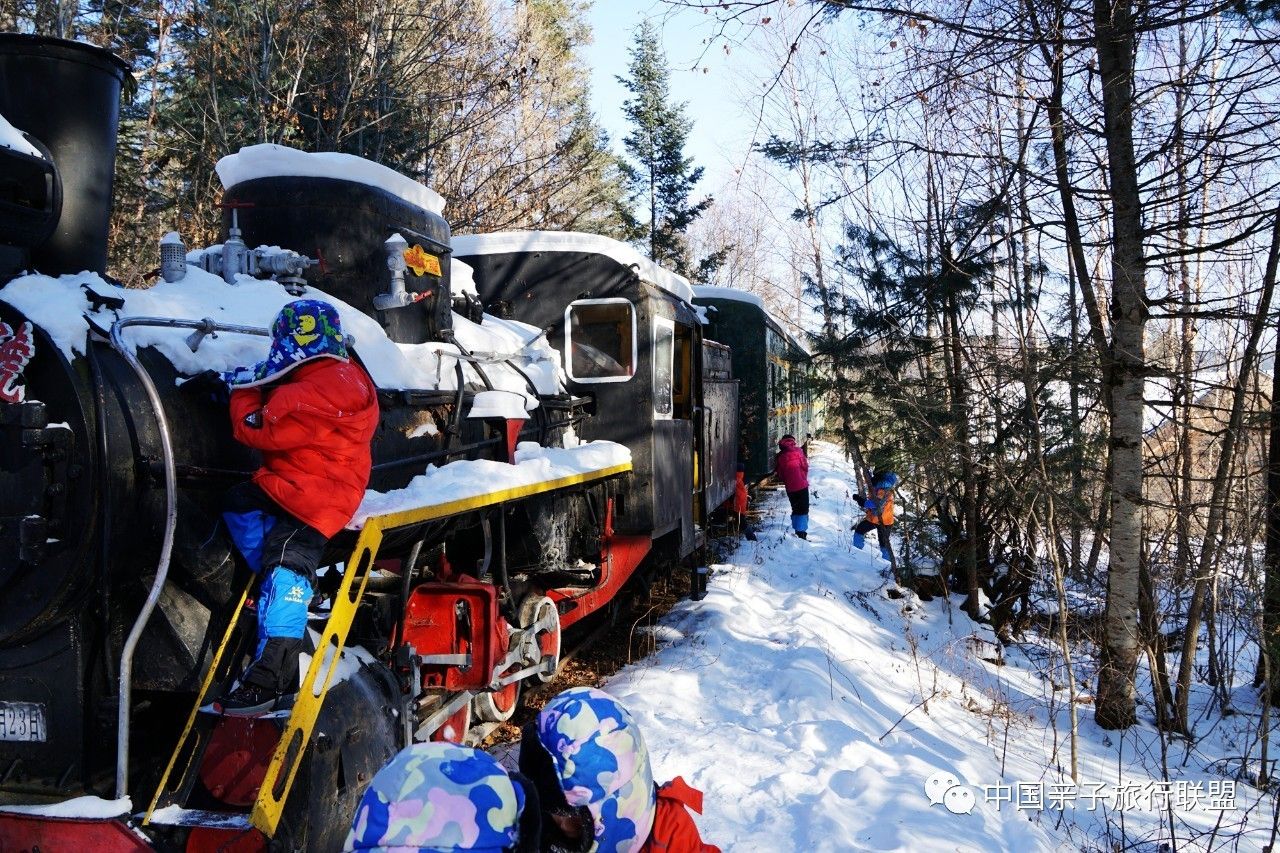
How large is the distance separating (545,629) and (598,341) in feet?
8.20

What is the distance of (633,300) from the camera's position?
22.9 ft

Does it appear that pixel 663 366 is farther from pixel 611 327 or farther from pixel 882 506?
pixel 882 506

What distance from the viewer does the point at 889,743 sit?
17.7ft

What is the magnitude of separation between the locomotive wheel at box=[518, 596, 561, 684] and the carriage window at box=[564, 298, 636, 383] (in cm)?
204

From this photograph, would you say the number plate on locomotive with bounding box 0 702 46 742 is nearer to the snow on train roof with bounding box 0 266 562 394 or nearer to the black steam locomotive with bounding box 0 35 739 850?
the black steam locomotive with bounding box 0 35 739 850

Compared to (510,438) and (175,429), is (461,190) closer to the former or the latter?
(510,438)

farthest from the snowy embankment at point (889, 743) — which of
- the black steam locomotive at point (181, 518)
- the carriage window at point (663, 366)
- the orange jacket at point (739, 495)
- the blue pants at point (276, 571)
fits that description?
the orange jacket at point (739, 495)

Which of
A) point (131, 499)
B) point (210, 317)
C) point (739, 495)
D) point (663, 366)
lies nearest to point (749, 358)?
point (739, 495)

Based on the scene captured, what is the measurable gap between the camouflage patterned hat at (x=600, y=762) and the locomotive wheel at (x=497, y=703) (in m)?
3.01

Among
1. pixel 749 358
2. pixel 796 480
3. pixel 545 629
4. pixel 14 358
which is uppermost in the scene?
pixel 749 358

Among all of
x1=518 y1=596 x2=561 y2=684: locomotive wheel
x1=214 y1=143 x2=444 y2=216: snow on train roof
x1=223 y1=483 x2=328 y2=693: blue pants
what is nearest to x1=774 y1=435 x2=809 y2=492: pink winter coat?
x1=518 y1=596 x2=561 y2=684: locomotive wheel

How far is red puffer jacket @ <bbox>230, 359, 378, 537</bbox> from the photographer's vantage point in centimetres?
283

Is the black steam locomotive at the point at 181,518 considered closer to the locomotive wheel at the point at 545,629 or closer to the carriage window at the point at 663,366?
the locomotive wheel at the point at 545,629

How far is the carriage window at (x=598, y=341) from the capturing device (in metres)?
6.91
